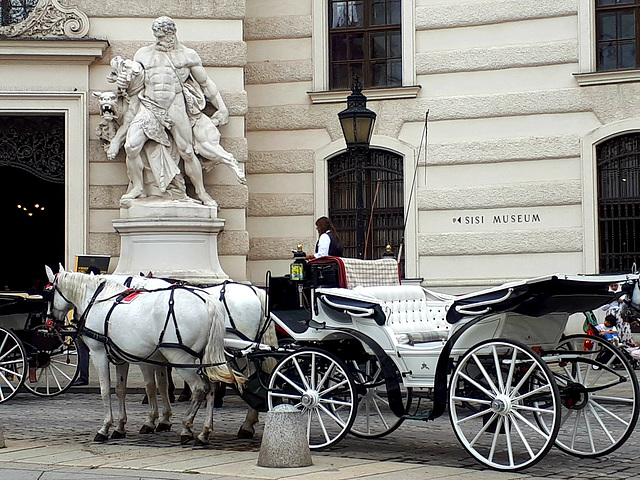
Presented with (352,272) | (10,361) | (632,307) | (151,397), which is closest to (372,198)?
(632,307)

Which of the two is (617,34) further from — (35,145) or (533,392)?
(533,392)

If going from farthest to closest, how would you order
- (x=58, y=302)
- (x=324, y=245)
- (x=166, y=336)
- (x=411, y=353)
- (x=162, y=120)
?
(x=162, y=120) < (x=324, y=245) < (x=58, y=302) < (x=166, y=336) < (x=411, y=353)

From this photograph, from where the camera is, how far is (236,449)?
8.99 metres

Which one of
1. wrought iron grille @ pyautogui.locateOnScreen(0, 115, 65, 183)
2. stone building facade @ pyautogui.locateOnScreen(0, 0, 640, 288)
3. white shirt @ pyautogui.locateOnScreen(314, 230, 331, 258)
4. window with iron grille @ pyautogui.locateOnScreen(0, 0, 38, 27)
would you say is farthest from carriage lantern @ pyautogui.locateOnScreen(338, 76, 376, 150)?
window with iron grille @ pyautogui.locateOnScreen(0, 0, 38, 27)

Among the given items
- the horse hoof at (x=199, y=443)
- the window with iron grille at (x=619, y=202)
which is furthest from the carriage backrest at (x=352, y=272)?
the window with iron grille at (x=619, y=202)

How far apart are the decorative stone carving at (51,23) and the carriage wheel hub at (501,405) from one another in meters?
11.4

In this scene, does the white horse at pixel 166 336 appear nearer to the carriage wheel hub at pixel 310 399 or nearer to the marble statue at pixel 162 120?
the carriage wheel hub at pixel 310 399

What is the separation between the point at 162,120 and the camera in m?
16.3

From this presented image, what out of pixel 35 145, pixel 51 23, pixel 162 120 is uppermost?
pixel 51 23

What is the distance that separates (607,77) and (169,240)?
24.1 feet

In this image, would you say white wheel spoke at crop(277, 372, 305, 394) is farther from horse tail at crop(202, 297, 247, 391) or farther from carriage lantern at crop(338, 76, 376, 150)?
carriage lantern at crop(338, 76, 376, 150)

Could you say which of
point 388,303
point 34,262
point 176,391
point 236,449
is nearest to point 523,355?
point 388,303

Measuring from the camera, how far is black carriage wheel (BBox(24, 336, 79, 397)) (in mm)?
13383

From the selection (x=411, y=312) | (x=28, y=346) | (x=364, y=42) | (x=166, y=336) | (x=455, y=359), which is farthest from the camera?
(x=364, y=42)
